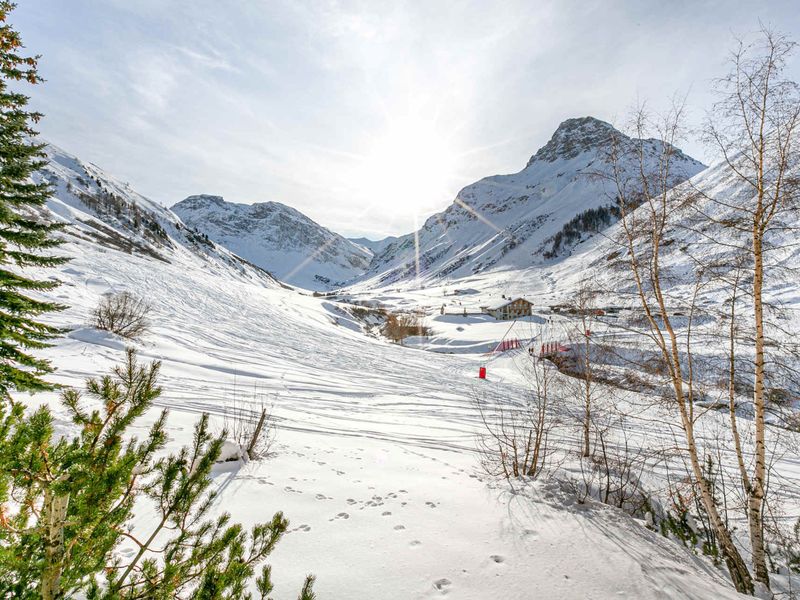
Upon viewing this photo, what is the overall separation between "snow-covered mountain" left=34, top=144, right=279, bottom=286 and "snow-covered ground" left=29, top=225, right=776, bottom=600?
49.1m

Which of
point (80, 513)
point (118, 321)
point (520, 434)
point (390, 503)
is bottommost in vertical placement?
point (520, 434)

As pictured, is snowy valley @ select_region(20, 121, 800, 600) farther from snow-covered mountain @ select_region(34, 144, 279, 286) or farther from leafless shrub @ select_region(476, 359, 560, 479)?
snow-covered mountain @ select_region(34, 144, 279, 286)

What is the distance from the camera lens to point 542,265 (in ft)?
356

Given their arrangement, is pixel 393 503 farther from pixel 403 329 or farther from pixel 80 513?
pixel 403 329

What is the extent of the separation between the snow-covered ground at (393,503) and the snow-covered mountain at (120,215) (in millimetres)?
49128

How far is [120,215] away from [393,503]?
92.6 m

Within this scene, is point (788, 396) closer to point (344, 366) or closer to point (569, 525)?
point (569, 525)

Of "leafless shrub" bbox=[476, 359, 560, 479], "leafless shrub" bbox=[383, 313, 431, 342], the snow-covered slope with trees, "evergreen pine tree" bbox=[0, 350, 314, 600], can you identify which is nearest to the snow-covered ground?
the snow-covered slope with trees

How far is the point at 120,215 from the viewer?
7300cm

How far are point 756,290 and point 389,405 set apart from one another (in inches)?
425

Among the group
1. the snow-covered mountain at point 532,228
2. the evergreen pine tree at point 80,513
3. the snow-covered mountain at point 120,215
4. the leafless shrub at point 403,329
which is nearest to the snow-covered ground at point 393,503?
the evergreen pine tree at point 80,513

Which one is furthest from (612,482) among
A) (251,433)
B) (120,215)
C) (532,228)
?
(532,228)

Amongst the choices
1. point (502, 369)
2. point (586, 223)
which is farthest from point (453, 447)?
point (586, 223)

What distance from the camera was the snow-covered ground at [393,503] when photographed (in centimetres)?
346
